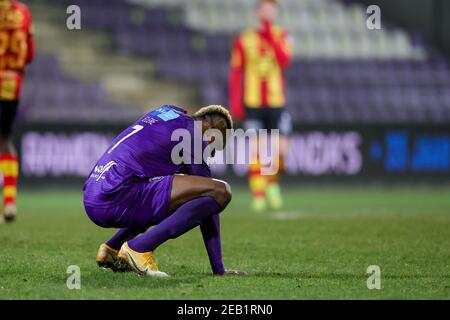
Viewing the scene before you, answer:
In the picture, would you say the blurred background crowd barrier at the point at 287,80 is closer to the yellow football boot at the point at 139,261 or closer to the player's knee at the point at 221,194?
the yellow football boot at the point at 139,261

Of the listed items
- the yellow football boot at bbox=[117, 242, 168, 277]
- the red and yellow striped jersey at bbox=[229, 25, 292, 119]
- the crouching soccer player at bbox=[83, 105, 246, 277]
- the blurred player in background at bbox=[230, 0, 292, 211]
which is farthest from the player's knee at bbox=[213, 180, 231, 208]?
the red and yellow striped jersey at bbox=[229, 25, 292, 119]

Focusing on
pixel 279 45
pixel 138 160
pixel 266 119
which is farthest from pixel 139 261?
pixel 279 45

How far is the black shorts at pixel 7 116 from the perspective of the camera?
32.8 feet

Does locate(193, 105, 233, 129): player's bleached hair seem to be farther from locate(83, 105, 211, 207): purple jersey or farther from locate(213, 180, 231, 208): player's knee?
locate(213, 180, 231, 208): player's knee

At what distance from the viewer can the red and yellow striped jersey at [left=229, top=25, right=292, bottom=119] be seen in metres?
13.0

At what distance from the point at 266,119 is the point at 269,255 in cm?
582

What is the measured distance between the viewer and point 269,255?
292 inches

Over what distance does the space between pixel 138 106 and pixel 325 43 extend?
4656mm

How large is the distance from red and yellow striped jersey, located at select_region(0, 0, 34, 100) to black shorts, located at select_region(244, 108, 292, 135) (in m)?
3.81

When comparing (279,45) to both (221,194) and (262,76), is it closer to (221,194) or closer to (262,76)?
(262,76)

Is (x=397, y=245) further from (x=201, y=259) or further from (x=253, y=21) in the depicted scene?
(x=253, y=21)

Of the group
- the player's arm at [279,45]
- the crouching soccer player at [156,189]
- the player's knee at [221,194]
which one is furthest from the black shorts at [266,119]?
the player's knee at [221,194]

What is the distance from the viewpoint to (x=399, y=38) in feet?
70.0
